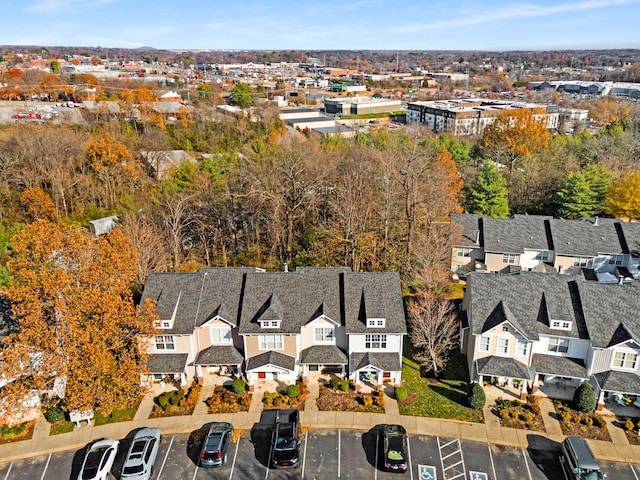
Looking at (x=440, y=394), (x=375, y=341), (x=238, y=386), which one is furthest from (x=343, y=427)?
(x=238, y=386)

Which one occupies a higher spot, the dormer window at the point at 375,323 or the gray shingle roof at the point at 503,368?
the dormer window at the point at 375,323

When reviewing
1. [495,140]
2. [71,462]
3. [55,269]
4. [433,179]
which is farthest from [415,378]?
[495,140]

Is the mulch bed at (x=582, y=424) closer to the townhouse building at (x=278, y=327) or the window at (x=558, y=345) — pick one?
the window at (x=558, y=345)

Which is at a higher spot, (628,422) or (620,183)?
(620,183)

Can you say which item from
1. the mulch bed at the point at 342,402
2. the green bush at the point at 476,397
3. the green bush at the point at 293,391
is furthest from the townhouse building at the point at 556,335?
the green bush at the point at 293,391

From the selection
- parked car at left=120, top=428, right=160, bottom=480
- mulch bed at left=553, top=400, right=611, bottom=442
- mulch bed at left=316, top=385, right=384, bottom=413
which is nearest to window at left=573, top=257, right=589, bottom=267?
mulch bed at left=553, top=400, right=611, bottom=442

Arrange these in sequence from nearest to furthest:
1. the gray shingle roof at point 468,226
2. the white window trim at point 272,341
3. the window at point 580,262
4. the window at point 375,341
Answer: the window at point 375,341 < the white window trim at point 272,341 < the window at point 580,262 < the gray shingle roof at point 468,226

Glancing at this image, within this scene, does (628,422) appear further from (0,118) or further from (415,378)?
(0,118)
